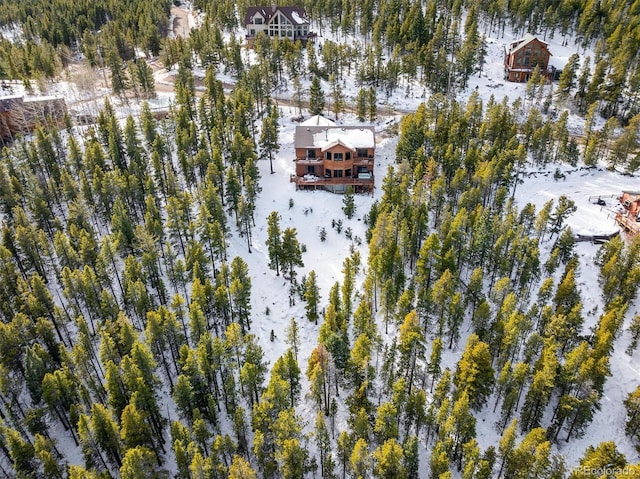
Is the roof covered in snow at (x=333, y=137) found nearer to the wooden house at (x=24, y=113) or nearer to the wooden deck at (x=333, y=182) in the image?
the wooden deck at (x=333, y=182)

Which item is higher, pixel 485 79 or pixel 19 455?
pixel 485 79

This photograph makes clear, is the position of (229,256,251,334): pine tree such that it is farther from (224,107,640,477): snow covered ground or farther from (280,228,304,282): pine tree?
(280,228,304,282): pine tree

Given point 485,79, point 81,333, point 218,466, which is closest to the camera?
point 218,466

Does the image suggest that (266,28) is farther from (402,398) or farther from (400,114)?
(402,398)

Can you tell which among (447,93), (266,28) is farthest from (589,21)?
(266,28)

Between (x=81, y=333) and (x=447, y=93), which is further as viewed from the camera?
(x=447, y=93)

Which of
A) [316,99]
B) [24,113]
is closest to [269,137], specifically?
[316,99]

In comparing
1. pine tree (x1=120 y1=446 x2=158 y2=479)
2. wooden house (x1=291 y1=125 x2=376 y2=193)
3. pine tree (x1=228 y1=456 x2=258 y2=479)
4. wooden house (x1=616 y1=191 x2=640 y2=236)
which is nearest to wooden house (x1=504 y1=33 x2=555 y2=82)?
wooden house (x1=616 y1=191 x2=640 y2=236)
